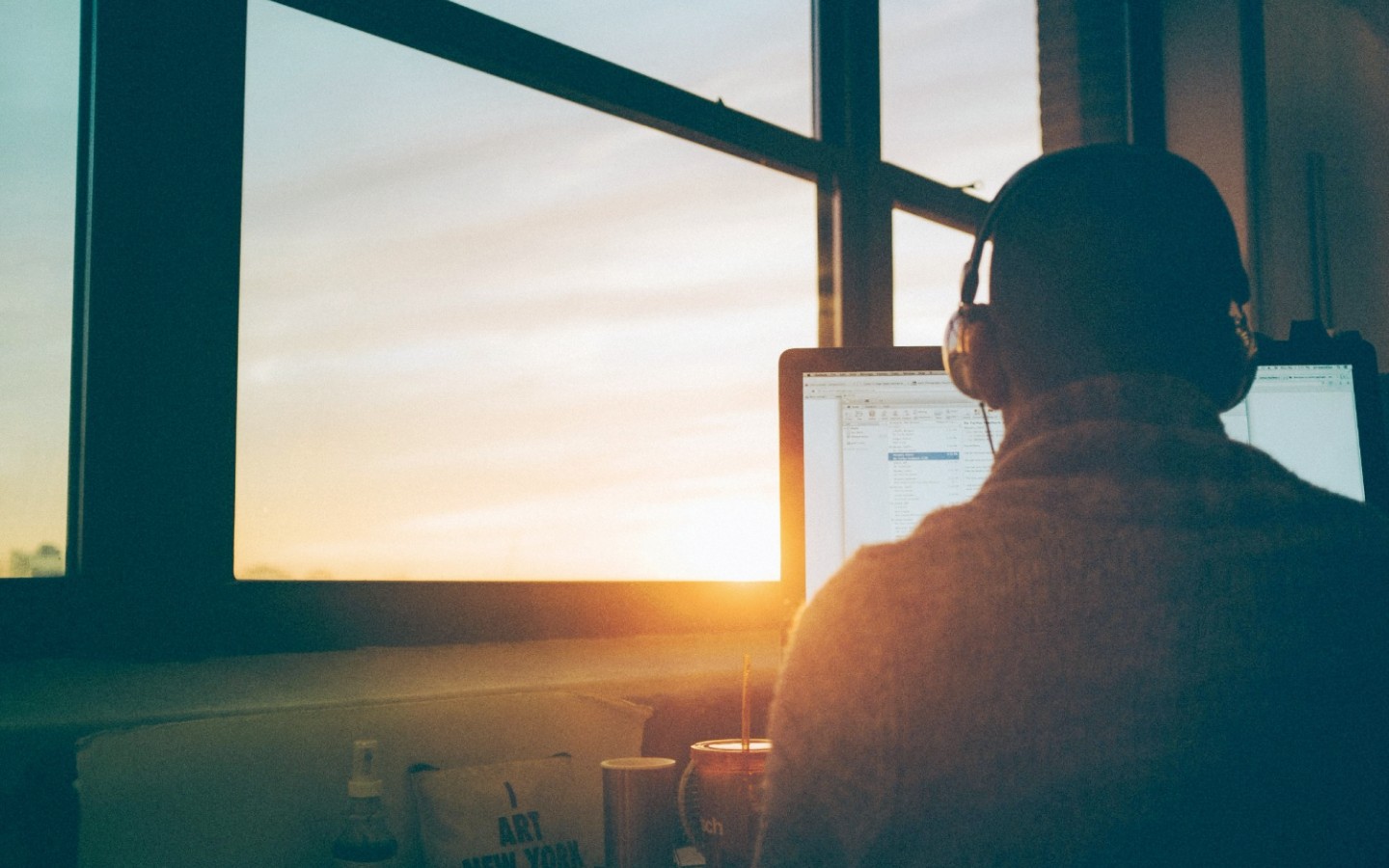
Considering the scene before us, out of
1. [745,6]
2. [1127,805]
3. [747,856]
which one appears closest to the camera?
[1127,805]

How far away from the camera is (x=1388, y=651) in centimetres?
57

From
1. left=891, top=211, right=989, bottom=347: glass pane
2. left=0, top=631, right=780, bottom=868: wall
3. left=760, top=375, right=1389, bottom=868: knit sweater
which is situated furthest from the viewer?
left=891, top=211, right=989, bottom=347: glass pane

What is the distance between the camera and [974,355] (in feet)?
2.57

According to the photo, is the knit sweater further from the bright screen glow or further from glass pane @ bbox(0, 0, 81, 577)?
glass pane @ bbox(0, 0, 81, 577)

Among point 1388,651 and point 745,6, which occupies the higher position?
point 745,6

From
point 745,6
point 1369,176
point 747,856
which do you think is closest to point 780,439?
point 747,856

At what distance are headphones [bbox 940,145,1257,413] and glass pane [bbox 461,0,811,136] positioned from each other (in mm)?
1009

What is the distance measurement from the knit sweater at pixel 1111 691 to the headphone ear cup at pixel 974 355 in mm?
192

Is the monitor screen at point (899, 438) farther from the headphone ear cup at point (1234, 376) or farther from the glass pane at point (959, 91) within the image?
the glass pane at point (959, 91)

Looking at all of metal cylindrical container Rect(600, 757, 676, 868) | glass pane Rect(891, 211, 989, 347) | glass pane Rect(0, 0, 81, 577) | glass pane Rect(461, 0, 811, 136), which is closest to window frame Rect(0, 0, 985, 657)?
glass pane Rect(0, 0, 81, 577)

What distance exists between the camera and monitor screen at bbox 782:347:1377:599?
1.25 meters

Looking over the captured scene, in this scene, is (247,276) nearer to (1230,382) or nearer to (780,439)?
(780,439)

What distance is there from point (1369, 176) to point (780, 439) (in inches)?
123

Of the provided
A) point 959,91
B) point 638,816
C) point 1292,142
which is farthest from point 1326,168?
point 638,816
